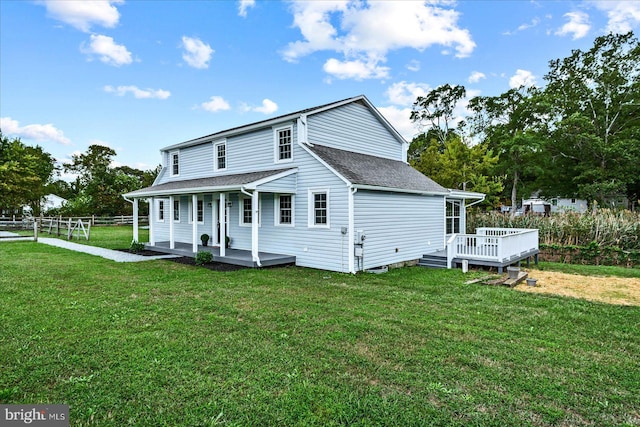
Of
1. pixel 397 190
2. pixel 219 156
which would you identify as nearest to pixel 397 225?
pixel 397 190

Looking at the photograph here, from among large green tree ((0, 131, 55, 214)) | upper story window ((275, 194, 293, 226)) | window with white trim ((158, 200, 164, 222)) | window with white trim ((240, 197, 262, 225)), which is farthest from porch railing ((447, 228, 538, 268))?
large green tree ((0, 131, 55, 214))

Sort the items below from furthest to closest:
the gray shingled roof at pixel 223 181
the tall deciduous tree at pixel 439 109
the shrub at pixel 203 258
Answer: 1. the tall deciduous tree at pixel 439 109
2. the gray shingled roof at pixel 223 181
3. the shrub at pixel 203 258

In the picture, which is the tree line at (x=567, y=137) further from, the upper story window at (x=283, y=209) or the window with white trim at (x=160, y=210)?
the window with white trim at (x=160, y=210)

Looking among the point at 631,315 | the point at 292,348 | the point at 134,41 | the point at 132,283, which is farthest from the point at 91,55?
the point at 631,315

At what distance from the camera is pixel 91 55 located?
1681 centimetres

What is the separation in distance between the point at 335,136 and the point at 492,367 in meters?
10.3

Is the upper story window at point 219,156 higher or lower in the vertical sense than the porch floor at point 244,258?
higher

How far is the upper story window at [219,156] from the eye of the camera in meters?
15.0

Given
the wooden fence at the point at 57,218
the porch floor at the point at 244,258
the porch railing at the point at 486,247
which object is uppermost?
the wooden fence at the point at 57,218

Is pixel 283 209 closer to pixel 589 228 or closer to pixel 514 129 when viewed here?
pixel 589 228

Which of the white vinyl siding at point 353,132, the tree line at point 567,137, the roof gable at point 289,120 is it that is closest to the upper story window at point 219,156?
the roof gable at point 289,120

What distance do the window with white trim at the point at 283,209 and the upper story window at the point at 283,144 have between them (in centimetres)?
135

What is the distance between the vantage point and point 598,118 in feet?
98.6

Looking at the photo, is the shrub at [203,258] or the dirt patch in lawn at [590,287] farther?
the shrub at [203,258]
